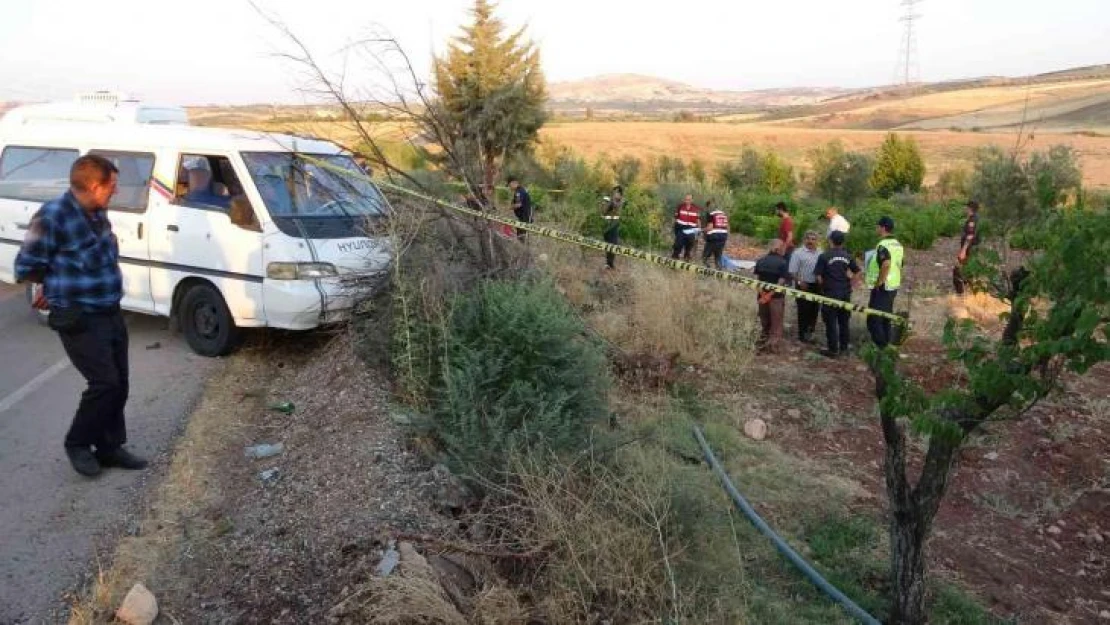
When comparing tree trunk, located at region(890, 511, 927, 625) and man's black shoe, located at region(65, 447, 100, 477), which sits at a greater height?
man's black shoe, located at region(65, 447, 100, 477)

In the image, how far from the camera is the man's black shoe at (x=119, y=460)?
16.4ft

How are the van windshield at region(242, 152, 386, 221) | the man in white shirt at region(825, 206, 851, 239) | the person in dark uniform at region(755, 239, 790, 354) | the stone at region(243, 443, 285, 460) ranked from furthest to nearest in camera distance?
1. the man in white shirt at region(825, 206, 851, 239)
2. the person in dark uniform at region(755, 239, 790, 354)
3. the van windshield at region(242, 152, 386, 221)
4. the stone at region(243, 443, 285, 460)

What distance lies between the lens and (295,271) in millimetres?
6816

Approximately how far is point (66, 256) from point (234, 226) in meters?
2.44

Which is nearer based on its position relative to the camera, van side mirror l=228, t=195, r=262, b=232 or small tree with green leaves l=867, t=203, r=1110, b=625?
small tree with green leaves l=867, t=203, r=1110, b=625

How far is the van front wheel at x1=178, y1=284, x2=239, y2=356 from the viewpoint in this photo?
723 centimetres

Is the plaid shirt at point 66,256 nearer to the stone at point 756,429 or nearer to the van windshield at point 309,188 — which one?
the van windshield at point 309,188

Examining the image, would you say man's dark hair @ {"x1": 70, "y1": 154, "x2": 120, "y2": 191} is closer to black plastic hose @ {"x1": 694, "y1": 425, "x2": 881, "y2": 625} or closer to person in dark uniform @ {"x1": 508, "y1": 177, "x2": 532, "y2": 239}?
black plastic hose @ {"x1": 694, "y1": 425, "x2": 881, "y2": 625}

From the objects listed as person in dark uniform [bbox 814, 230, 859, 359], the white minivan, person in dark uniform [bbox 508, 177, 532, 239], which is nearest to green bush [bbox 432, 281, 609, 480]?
the white minivan

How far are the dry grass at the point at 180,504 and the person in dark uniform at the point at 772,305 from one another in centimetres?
555

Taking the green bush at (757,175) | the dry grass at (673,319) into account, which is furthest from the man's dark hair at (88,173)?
the green bush at (757,175)

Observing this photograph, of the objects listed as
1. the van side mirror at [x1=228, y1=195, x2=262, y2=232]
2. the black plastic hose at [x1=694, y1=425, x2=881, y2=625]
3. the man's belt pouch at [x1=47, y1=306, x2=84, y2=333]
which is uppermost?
the van side mirror at [x1=228, y1=195, x2=262, y2=232]

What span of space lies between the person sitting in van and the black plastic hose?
15.3 ft

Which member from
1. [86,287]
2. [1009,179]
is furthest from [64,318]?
[1009,179]
